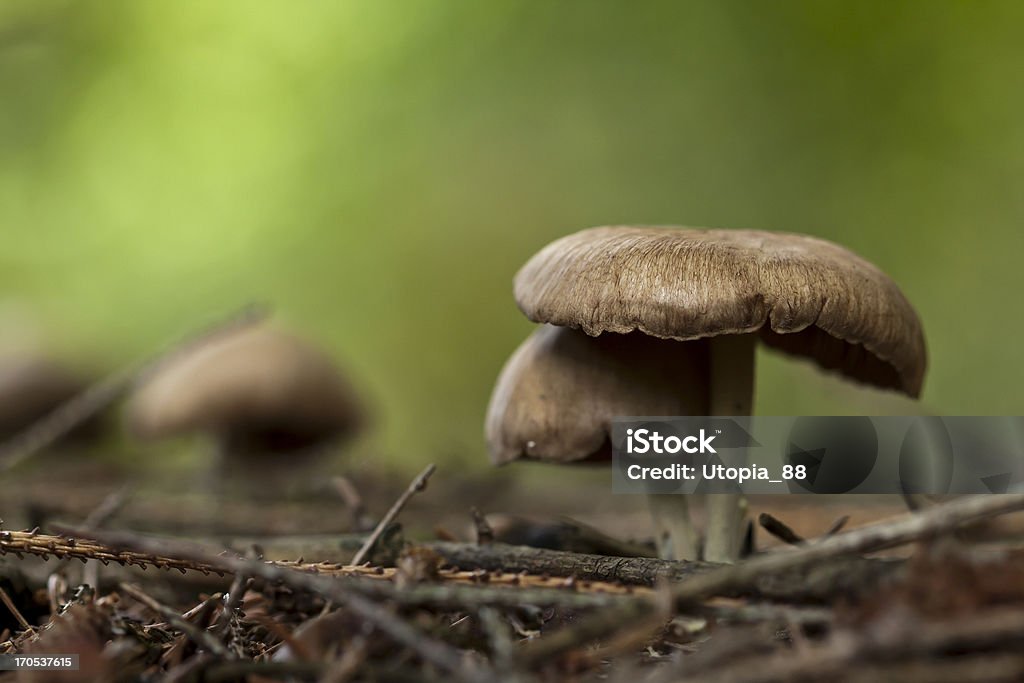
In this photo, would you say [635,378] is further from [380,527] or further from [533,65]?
[533,65]

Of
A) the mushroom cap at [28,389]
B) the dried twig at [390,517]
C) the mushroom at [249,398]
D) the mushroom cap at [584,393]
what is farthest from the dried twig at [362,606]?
the mushroom cap at [28,389]

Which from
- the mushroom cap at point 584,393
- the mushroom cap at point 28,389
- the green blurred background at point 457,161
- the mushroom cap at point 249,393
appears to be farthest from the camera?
the green blurred background at point 457,161

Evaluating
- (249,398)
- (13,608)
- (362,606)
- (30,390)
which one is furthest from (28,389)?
(362,606)

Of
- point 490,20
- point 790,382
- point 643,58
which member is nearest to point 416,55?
point 490,20

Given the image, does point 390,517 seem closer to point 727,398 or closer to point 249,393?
point 727,398

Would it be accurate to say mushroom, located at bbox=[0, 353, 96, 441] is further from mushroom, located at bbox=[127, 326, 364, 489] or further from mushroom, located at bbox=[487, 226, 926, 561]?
mushroom, located at bbox=[487, 226, 926, 561]

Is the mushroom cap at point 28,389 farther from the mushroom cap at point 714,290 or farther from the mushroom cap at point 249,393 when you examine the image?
the mushroom cap at point 714,290
